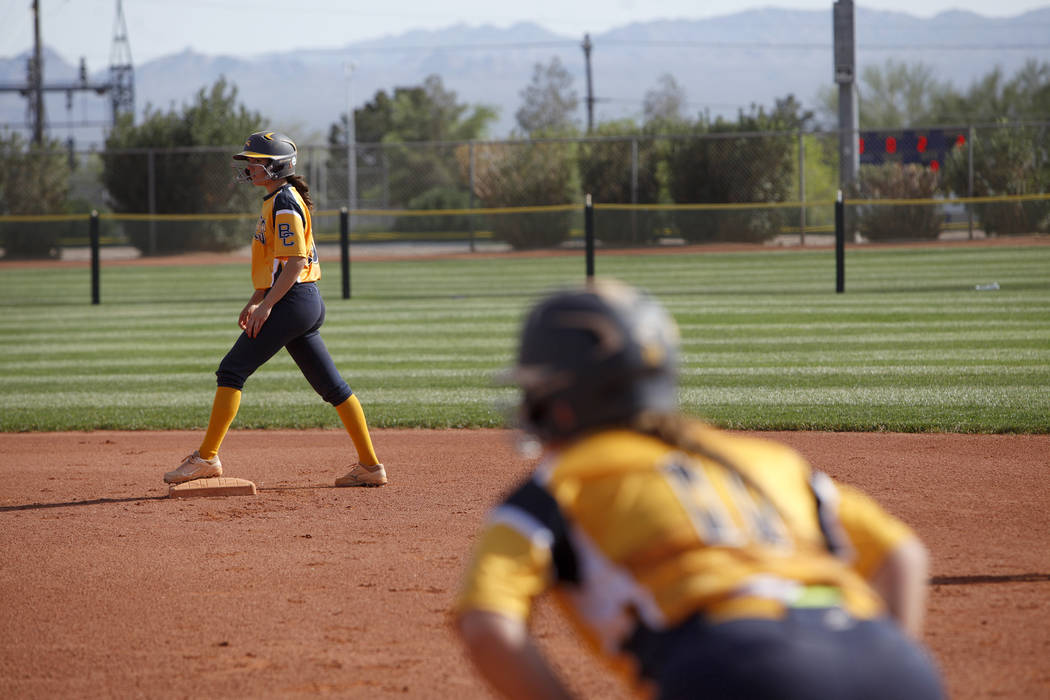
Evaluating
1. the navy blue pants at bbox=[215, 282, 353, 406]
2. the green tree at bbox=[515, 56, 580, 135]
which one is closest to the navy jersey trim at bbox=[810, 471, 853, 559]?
the navy blue pants at bbox=[215, 282, 353, 406]

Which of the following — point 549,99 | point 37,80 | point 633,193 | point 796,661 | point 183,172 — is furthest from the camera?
point 549,99

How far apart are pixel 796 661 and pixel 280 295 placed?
5178 millimetres

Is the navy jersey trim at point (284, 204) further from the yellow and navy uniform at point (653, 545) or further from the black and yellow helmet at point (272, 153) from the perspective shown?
the yellow and navy uniform at point (653, 545)

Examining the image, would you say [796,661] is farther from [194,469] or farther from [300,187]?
[194,469]

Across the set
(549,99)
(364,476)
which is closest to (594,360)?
(364,476)

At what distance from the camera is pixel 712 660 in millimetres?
1832

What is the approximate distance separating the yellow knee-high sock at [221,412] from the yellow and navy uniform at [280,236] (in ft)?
2.08

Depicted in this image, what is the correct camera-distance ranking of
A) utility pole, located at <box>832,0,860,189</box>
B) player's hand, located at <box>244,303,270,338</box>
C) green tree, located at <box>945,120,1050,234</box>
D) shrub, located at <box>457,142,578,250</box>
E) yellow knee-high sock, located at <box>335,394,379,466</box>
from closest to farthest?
1. player's hand, located at <box>244,303,270,338</box>
2. yellow knee-high sock, located at <box>335,394,379,466</box>
3. utility pole, located at <box>832,0,860,189</box>
4. green tree, located at <box>945,120,1050,234</box>
5. shrub, located at <box>457,142,578,250</box>

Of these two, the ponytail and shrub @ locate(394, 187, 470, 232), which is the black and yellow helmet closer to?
the ponytail

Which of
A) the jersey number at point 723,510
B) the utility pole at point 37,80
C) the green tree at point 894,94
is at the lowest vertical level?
the jersey number at point 723,510

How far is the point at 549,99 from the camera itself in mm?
109875

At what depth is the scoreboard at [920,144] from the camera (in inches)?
1224

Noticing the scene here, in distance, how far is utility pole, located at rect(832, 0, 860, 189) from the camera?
30.2 meters

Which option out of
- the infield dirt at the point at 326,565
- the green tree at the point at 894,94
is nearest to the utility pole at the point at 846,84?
the infield dirt at the point at 326,565
